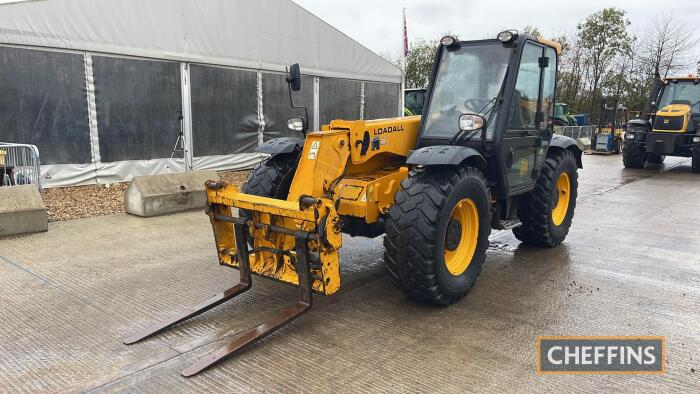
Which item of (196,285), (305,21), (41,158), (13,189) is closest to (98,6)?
(41,158)

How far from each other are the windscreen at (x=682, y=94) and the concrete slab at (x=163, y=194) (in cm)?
1279

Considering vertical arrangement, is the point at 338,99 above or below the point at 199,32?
below

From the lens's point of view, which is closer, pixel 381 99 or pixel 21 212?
pixel 21 212

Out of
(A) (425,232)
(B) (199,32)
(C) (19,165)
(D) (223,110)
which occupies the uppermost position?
(B) (199,32)

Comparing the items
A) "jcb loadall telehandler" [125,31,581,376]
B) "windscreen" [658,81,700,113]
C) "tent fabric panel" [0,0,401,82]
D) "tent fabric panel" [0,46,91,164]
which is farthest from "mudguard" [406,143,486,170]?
"windscreen" [658,81,700,113]

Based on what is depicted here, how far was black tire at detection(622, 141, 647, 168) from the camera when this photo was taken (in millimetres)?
14109

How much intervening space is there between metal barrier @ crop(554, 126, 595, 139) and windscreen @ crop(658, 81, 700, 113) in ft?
21.2

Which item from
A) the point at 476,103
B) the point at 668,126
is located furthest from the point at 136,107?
the point at 668,126

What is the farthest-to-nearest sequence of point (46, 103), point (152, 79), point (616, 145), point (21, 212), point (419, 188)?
1. point (616, 145)
2. point (152, 79)
3. point (46, 103)
4. point (21, 212)
5. point (419, 188)

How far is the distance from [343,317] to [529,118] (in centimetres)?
292

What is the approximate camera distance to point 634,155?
559 inches

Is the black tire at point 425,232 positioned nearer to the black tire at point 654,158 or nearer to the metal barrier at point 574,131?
the black tire at point 654,158

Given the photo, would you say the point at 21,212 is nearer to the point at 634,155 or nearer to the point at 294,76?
the point at 294,76

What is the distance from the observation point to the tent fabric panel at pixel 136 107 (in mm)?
9883
